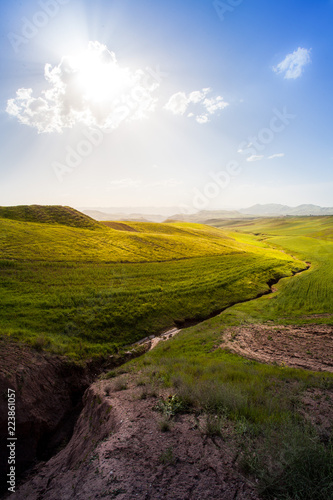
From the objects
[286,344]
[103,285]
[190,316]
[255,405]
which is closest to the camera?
[255,405]

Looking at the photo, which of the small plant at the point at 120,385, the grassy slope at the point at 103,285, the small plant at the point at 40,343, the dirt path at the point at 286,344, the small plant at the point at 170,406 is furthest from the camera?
the grassy slope at the point at 103,285

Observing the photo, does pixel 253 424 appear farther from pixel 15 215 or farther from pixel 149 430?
pixel 15 215

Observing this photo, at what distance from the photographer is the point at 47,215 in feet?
205

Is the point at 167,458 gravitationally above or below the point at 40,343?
above

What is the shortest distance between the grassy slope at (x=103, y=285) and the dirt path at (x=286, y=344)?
23.4ft

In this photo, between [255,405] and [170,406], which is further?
[170,406]

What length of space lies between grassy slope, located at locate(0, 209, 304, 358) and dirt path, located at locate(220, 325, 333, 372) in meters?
7.13

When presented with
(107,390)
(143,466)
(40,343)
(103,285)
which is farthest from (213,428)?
(103,285)

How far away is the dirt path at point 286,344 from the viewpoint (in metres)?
15.2

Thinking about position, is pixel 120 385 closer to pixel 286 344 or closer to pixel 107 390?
pixel 107 390

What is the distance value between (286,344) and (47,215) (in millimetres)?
63497

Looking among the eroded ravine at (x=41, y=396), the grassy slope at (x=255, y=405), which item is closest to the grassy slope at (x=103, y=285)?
the eroded ravine at (x=41, y=396)

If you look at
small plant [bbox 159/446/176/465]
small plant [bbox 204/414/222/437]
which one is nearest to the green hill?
small plant [bbox 204/414/222/437]

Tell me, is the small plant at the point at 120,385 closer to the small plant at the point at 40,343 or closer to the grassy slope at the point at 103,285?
the grassy slope at the point at 103,285
